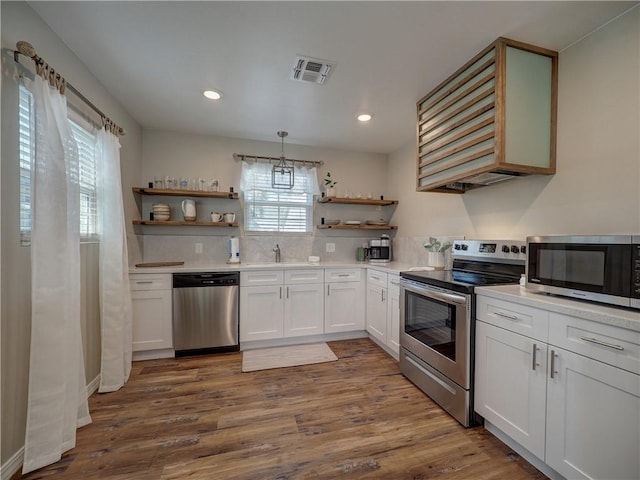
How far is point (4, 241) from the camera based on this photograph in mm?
1377

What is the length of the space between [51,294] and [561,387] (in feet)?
8.83

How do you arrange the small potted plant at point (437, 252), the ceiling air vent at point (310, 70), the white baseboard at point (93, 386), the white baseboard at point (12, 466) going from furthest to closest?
1. the small potted plant at point (437, 252)
2. the white baseboard at point (93, 386)
3. the ceiling air vent at point (310, 70)
4. the white baseboard at point (12, 466)

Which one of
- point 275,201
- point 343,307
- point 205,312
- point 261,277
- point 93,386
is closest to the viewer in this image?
point 93,386

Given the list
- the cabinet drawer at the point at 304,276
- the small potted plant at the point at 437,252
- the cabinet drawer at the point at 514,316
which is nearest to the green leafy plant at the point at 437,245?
the small potted plant at the point at 437,252

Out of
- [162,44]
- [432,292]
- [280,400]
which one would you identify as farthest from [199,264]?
[432,292]

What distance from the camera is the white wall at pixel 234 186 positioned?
331 centimetres

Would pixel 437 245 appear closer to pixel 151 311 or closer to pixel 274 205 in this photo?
pixel 274 205

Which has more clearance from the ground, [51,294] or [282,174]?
[282,174]

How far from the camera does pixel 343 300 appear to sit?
333 centimetres

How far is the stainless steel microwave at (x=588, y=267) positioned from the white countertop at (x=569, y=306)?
4 cm

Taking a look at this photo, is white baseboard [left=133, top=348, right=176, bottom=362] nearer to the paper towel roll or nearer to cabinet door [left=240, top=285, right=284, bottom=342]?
cabinet door [left=240, top=285, right=284, bottom=342]

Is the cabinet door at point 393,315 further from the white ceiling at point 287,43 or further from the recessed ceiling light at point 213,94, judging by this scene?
the recessed ceiling light at point 213,94

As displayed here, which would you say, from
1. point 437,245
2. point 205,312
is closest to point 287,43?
point 437,245

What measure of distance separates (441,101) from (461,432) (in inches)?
97.2
